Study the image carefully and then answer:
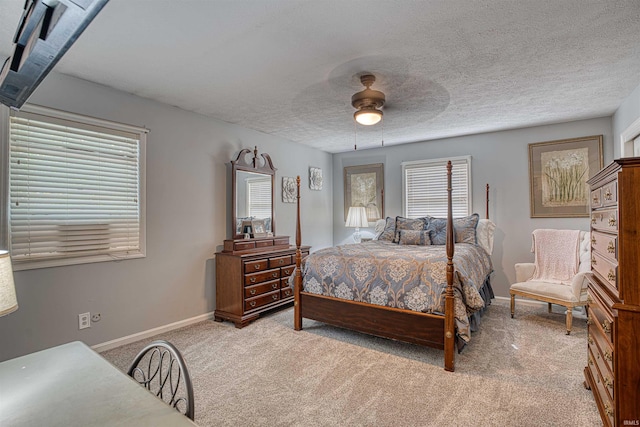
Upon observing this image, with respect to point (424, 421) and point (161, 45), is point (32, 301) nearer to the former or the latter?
point (161, 45)

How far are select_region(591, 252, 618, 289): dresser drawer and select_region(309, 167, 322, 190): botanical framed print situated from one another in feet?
13.1

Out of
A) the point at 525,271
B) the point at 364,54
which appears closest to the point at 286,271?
the point at 364,54

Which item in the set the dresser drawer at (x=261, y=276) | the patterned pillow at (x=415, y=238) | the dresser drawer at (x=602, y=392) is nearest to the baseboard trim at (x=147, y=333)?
the dresser drawer at (x=261, y=276)

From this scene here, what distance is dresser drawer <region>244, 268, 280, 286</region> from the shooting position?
3621mm

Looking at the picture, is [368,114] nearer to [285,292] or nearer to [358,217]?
[285,292]

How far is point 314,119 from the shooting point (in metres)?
3.93

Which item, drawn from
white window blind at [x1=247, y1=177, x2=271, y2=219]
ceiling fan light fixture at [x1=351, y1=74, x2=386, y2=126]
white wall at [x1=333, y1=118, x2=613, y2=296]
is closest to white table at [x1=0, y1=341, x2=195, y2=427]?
ceiling fan light fixture at [x1=351, y1=74, x2=386, y2=126]

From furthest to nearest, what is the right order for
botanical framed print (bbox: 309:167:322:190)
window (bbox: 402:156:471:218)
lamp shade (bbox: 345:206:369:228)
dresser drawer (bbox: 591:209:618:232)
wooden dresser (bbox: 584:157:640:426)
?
botanical framed print (bbox: 309:167:322:190) < lamp shade (bbox: 345:206:369:228) < window (bbox: 402:156:471:218) < dresser drawer (bbox: 591:209:618:232) < wooden dresser (bbox: 584:157:640:426)

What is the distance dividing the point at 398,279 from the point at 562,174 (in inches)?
115

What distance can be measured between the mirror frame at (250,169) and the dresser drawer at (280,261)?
49 centimetres

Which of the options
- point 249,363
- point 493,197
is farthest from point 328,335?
point 493,197

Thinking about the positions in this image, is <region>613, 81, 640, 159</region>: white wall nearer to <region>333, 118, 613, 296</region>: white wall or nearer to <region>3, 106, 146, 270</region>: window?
<region>333, 118, 613, 296</region>: white wall

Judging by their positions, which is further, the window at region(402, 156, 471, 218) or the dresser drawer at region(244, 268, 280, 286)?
the window at region(402, 156, 471, 218)

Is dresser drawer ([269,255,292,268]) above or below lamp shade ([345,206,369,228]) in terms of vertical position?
below
